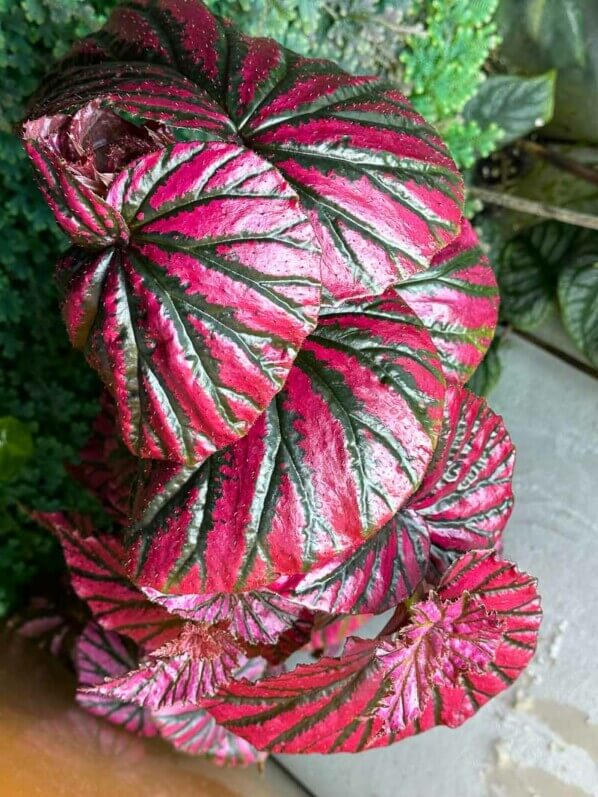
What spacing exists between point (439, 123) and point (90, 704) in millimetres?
1118

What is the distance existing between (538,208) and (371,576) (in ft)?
2.41

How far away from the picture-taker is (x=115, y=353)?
0.55m

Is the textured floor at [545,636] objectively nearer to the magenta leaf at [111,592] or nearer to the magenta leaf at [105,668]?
the magenta leaf at [105,668]

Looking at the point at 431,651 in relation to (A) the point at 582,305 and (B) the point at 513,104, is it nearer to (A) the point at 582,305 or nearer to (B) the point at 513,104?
(A) the point at 582,305

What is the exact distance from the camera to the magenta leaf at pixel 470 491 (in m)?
0.78

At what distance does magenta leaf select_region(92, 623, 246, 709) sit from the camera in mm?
745

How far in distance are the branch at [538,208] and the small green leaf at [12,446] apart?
859 millimetres

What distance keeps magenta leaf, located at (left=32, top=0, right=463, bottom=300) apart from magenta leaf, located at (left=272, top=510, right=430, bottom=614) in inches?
11.6

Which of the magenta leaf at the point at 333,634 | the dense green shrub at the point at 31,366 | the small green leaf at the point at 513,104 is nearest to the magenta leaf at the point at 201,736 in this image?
the magenta leaf at the point at 333,634

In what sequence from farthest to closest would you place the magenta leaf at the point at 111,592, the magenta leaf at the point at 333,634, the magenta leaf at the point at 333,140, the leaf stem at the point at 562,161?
the leaf stem at the point at 562,161, the magenta leaf at the point at 333,634, the magenta leaf at the point at 111,592, the magenta leaf at the point at 333,140

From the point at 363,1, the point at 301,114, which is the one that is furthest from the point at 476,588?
the point at 363,1

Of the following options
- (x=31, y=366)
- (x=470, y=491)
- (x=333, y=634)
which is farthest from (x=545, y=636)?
(x=31, y=366)

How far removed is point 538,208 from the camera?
3.82ft

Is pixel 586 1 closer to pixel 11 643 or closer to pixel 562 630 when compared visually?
pixel 562 630
